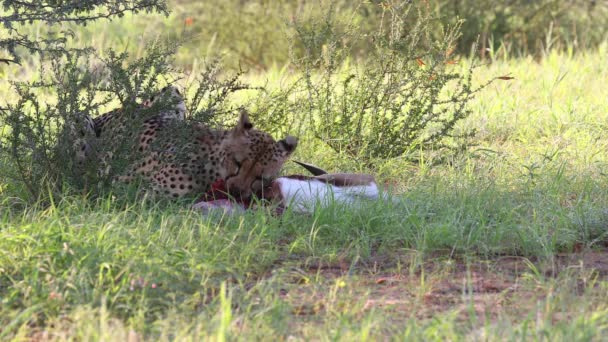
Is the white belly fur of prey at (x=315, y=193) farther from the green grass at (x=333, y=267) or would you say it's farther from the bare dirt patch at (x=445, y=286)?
the bare dirt patch at (x=445, y=286)

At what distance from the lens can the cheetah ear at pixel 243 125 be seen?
17.5 feet

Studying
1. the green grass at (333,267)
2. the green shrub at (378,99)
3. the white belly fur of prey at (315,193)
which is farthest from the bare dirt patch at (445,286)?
the green shrub at (378,99)

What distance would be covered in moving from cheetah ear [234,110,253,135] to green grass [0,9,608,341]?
0.53 metres

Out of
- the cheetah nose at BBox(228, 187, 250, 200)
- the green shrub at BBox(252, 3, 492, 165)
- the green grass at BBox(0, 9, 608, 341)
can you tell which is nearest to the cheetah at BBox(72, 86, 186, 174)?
the green grass at BBox(0, 9, 608, 341)

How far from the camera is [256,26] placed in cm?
1157

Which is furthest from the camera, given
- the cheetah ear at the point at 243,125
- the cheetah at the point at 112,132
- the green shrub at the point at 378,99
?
the green shrub at the point at 378,99

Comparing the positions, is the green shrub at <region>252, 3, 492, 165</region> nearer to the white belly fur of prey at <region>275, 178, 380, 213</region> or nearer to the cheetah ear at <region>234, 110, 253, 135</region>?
the cheetah ear at <region>234, 110, 253, 135</region>

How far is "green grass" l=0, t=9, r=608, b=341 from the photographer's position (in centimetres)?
333

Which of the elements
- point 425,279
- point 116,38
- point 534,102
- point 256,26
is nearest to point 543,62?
point 534,102

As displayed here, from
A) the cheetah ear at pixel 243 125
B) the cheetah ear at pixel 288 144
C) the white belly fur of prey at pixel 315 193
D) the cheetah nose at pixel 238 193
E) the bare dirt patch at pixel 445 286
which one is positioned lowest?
the cheetah nose at pixel 238 193

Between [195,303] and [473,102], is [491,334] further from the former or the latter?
[473,102]

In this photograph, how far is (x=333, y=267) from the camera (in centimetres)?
417

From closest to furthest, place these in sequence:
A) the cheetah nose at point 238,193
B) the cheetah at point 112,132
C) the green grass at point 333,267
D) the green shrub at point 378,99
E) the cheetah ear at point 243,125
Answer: the green grass at point 333,267
the cheetah at point 112,132
the cheetah nose at point 238,193
the cheetah ear at point 243,125
the green shrub at point 378,99

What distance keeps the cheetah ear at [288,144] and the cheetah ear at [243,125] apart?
0.68 ft
